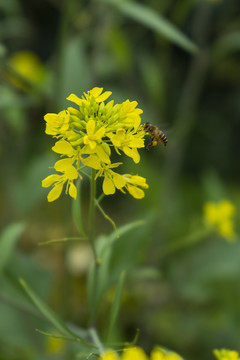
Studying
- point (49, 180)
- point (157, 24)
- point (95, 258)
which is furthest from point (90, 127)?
point (157, 24)

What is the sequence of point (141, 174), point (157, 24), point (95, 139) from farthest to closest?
point (141, 174) → point (157, 24) → point (95, 139)

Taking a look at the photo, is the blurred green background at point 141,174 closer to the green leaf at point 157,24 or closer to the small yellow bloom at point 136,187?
the green leaf at point 157,24

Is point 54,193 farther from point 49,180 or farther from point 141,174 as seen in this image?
point 141,174

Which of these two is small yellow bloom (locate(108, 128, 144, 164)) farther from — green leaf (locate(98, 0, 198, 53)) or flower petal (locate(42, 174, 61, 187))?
green leaf (locate(98, 0, 198, 53))

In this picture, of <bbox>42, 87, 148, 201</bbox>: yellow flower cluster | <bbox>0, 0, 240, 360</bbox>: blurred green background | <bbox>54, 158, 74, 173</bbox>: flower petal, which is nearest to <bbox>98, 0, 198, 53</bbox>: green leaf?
<bbox>0, 0, 240, 360</bbox>: blurred green background

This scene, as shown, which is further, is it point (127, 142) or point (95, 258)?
point (95, 258)

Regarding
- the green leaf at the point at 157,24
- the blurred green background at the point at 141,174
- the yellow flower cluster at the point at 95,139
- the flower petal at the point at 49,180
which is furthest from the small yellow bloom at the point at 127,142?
the green leaf at the point at 157,24

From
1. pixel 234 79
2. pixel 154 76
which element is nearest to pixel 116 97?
pixel 154 76
